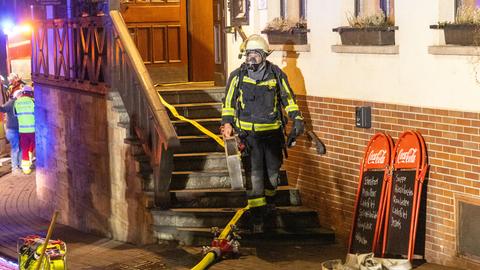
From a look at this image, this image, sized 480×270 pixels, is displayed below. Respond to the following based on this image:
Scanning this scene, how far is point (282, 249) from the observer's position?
441 inches

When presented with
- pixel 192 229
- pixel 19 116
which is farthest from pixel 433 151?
pixel 19 116

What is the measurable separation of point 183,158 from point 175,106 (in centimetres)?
126

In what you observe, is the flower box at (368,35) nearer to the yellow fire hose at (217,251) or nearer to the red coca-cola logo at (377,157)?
the red coca-cola logo at (377,157)

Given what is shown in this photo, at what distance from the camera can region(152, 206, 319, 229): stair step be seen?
465 inches

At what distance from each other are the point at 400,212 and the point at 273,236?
6.18 ft

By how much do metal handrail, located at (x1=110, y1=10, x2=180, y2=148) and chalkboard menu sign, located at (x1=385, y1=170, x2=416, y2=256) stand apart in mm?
2594

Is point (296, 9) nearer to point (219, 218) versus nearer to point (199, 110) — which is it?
point (199, 110)

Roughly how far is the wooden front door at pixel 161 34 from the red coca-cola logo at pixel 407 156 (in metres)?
6.80

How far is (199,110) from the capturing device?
46.3 ft

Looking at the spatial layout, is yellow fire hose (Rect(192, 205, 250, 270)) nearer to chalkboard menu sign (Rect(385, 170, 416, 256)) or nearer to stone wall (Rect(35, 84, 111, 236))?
chalkboard menu sign (Rect(385, 170, 416, 256))

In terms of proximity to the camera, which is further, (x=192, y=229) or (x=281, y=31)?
(x=281, y=31)

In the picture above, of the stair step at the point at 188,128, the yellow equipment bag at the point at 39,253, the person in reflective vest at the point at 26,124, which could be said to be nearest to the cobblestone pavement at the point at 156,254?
the yellow equipment bag at the point at 39,253

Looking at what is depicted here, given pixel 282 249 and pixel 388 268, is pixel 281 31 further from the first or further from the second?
pixel 388 268

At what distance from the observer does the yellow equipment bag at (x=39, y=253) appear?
9.62 meters
